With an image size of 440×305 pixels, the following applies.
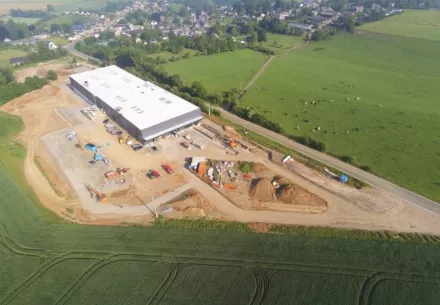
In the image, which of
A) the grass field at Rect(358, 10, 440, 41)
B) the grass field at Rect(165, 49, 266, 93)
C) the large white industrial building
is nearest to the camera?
the large white industrial building

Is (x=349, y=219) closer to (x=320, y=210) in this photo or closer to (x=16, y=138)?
(x=320, y=210)

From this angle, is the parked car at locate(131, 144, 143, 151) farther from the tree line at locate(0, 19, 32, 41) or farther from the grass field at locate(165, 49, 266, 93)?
the tree line at locate(0, 19, 32, 41)

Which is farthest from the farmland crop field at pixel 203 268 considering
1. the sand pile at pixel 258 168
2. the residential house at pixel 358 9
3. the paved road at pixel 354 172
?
the residential house at pixel 358 9

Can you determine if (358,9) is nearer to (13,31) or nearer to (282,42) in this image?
(282,42)

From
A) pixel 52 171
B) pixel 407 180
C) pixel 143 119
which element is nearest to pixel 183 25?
pixel 143 119

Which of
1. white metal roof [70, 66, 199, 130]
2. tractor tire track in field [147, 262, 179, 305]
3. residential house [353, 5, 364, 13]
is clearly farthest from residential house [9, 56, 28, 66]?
residential house [353, 5, 364, 13]

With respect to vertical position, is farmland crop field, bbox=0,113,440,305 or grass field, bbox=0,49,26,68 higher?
farmland crop field, bbox=0,113,440,305
